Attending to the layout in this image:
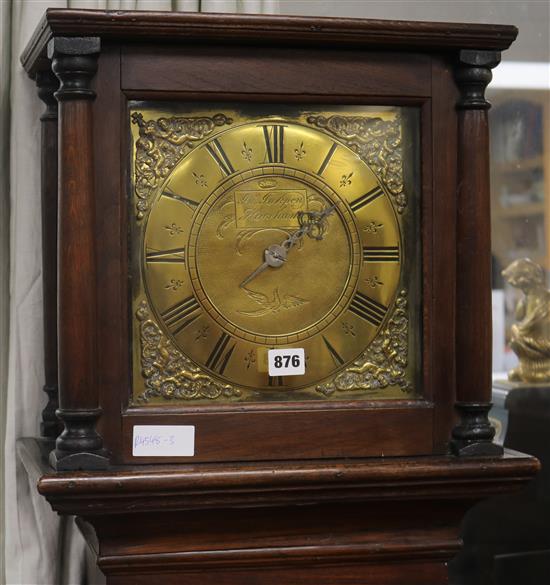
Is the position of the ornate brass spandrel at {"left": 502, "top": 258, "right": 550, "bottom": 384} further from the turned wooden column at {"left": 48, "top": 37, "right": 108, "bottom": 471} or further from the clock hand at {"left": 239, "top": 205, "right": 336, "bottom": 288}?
the turned wooden column at {"left": 48, "top": 37, "right": 108, "bottom": 471}

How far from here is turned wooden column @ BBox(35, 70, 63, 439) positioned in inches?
57.0

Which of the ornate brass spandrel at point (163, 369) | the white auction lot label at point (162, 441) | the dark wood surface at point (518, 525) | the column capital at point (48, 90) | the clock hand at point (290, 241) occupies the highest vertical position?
the column capital at point (48, 90)

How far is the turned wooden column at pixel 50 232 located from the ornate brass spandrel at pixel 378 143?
1.41ft

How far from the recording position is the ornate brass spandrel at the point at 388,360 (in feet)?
4.11

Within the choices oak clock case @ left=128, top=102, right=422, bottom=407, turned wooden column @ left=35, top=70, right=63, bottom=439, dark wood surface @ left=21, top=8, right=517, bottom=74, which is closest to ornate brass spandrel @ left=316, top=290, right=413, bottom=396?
oak clock case @ left=128, top=102, right=422, bottom=407

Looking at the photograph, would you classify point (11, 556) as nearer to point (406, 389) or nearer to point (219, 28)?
point (406, 389)

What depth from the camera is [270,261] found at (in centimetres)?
121

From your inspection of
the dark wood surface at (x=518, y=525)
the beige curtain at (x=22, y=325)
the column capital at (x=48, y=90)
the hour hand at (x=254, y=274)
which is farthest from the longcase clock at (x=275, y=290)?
the dark wood surface at (x=518, y=525)

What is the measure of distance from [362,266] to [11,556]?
2.33ft

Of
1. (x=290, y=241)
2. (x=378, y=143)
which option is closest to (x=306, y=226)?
(x=290, y=241)

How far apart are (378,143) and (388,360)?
0.88ft

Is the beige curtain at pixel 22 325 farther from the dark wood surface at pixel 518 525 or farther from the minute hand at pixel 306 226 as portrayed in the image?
the dark wood surface at pixel 518 525

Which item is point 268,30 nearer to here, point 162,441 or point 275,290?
point 275,290

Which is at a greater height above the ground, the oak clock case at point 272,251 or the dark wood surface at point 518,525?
the oak clock case at point 272,251
